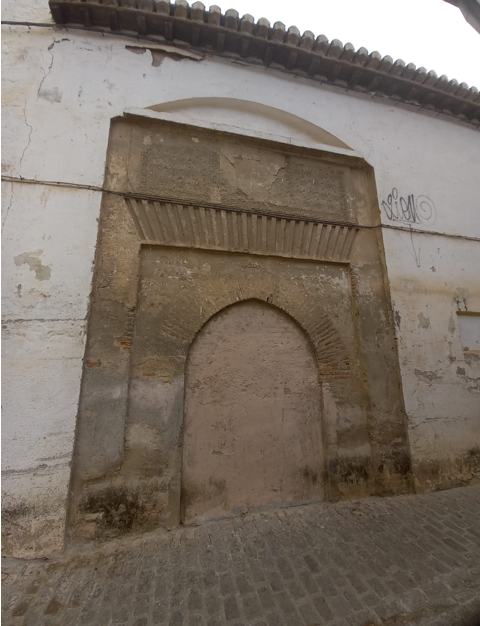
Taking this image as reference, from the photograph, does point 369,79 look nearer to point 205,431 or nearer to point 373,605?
point 205,431

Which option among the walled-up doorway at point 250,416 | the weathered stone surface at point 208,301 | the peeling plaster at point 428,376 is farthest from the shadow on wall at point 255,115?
the peeling plaster at point 428,376

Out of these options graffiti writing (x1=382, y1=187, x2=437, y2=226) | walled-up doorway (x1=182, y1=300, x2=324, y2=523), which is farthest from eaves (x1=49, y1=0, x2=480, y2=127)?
walled-up doorway (x1=182, y1=300, x2=324, y2=523)

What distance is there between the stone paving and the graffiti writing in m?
3.42

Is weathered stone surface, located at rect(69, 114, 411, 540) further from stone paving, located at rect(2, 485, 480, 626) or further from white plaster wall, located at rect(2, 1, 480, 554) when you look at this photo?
stone paving, located at rect(2, 485, 480, 626)

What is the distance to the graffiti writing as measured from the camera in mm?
3848

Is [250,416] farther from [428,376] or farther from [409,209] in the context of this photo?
[409,209]

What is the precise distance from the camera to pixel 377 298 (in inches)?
142

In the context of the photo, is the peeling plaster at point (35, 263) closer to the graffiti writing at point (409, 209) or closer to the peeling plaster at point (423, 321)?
the graffiti writing at point (409, 209)

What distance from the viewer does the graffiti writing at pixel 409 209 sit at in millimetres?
3848

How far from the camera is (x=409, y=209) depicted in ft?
12.9

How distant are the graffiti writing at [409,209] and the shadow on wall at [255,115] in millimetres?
943

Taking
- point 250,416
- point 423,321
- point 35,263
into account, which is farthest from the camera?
point 423,321

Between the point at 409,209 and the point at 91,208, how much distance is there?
396 cm

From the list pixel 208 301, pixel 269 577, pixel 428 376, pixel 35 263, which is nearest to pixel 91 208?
pixel 35 263
